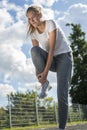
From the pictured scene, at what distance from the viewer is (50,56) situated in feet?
14.0

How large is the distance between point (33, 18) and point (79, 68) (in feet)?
159

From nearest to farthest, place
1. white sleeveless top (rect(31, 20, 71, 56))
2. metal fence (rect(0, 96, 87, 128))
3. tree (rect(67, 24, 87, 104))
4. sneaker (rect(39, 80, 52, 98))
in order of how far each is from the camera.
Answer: sneaker (rect(39, 80, 52, 98))
white sleeveless top (rect(31, 20, 71, 56))
metal fence (rect(0, 96, 87, 128))
tree (rect(67, 24, 87, 104))

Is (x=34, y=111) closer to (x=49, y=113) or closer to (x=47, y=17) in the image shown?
(x=49, y=113)

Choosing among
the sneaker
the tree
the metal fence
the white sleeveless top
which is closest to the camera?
the sneaker

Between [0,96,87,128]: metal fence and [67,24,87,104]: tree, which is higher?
[67,24,87,104]: tree

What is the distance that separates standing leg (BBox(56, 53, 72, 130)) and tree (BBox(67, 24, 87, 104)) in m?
47.5

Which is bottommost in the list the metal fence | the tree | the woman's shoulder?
the woman's shoulder

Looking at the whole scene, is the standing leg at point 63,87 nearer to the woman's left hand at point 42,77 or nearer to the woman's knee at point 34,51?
the woman's left hand at point 42,77

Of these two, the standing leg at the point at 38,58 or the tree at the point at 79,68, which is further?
the tree at the point at 79,68

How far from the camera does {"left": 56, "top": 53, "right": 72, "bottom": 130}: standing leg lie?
14.1ft

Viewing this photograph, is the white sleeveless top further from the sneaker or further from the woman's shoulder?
the sneaker

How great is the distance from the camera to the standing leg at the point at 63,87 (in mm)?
4309

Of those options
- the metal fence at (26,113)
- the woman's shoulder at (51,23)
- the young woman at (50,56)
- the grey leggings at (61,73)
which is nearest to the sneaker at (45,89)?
the young woman at (50,56)

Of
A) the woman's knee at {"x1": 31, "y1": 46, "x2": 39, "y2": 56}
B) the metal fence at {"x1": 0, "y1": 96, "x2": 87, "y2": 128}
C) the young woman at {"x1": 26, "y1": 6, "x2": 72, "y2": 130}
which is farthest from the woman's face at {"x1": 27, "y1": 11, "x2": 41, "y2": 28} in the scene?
the metal fence at {"x1": 0, "y1": 96, "x2": 87, "y2": 128}
